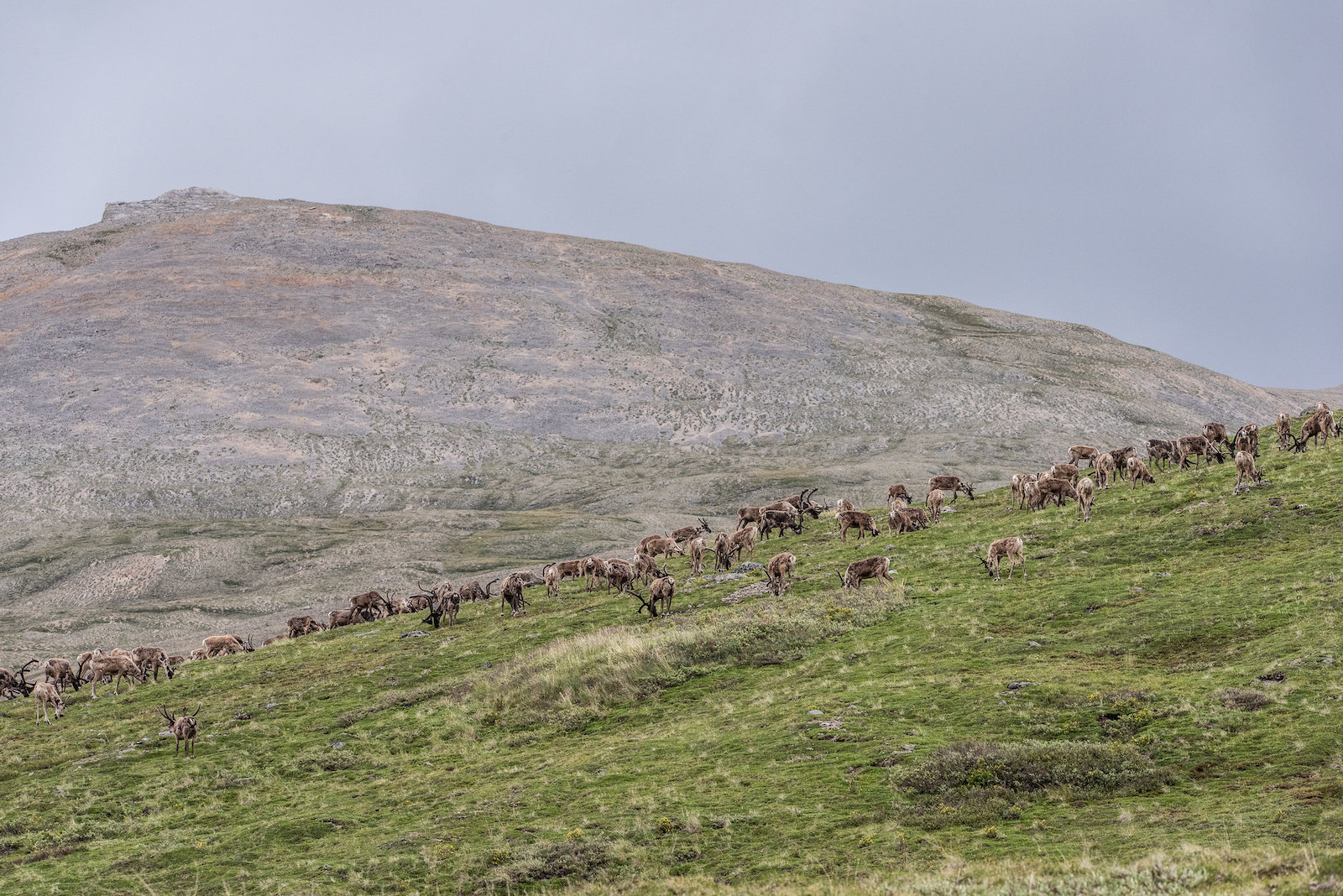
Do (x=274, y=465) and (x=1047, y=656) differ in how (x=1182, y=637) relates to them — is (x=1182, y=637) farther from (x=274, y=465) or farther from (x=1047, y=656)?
(x=274, y=465)

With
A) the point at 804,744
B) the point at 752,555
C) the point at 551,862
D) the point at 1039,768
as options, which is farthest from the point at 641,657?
the point at 752,555

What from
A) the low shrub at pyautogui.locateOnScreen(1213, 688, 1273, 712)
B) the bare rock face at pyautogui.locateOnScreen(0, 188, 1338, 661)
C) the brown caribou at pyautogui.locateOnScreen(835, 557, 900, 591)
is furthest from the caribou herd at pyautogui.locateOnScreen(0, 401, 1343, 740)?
the bare rock face at pyautogui.locateOnScreen(0, 188, 1338, 661)

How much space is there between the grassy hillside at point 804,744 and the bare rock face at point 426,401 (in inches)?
1776

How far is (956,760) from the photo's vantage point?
17.8 meters

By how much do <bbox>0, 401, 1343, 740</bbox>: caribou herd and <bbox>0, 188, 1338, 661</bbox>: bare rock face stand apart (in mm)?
27429

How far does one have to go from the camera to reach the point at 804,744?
66.4 feet

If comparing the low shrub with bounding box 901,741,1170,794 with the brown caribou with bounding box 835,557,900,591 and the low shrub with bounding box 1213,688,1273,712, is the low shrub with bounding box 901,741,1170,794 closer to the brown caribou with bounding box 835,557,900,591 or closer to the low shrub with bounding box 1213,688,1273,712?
the low shrub with bounding box 1213,688,1273,712

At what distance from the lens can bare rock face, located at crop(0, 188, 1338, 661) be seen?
92.6 metres

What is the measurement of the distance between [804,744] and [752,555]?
952 inches

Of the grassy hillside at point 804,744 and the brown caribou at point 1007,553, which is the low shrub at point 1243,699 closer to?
the grassy hillside at point 804,744

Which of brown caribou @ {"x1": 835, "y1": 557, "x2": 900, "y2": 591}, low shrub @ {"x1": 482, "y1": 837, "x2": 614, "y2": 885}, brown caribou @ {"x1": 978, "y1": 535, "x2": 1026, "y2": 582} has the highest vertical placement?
brown caribou @ {"x1": 978, "y1": 535, "x2": 1026, "y2": 582}

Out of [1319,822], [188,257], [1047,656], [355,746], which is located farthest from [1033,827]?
[188,257]

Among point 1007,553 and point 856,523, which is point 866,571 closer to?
point 1007,553

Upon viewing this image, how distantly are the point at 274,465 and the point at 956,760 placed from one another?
366ft
